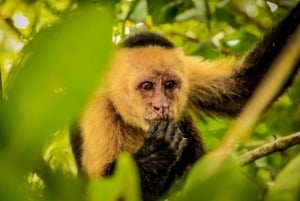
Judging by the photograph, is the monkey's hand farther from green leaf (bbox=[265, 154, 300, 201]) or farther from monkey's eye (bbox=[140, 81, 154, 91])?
green leaf (bbox=[265, 154, 300, 201])

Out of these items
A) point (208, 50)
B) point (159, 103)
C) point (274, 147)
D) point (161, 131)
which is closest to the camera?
point (274, 147)

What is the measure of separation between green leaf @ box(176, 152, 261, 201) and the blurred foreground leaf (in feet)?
0.21

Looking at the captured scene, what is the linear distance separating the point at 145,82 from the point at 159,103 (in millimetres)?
160

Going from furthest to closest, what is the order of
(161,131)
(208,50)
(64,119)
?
(208,50), (161,131), (64,119)

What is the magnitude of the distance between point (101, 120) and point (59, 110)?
6.32ft

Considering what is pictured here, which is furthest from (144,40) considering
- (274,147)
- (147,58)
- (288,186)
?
(288,186)

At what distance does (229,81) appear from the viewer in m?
2.38

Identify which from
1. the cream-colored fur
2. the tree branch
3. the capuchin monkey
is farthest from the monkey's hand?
the tree branch

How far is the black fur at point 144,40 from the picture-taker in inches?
87.5

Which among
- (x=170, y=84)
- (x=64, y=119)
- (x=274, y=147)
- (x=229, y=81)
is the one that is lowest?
(x=229, y=81)

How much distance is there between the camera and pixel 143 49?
2.24 m

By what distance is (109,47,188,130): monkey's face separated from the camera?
221cm

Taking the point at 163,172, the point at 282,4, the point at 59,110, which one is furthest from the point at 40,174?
the point at 282,4

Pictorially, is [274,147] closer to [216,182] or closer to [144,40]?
[216,182]
